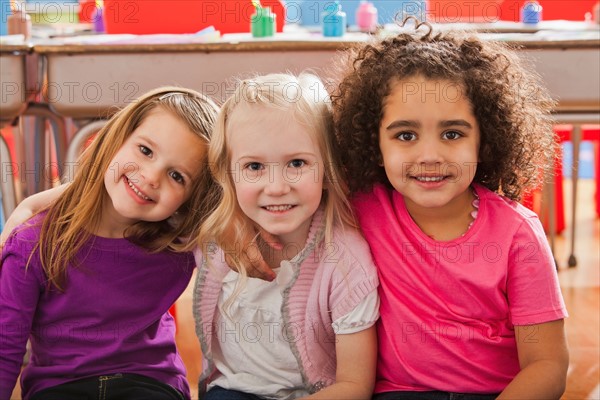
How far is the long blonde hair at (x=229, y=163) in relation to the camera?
4.20ft

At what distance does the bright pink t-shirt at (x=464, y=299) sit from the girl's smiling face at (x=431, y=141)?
80mm

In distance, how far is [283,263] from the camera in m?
1.30

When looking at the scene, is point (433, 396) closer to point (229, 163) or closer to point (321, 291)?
point (321, 291)

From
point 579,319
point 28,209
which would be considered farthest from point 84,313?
point 579,319

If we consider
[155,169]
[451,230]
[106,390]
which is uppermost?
[155,169]

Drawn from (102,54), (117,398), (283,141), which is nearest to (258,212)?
(283,141)

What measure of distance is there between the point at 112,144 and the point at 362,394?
601 millimetres

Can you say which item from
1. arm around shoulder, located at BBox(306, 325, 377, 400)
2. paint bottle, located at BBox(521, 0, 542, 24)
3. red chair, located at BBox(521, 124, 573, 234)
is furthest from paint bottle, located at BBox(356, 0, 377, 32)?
arm around shoulder, located at BBox(306, 325, 377, 400)

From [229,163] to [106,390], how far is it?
0.43 metres

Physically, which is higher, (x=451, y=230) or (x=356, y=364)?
(x=451, y=230)

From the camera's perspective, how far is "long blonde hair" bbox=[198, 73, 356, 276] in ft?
4.20

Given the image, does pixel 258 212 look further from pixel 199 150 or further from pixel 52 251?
pixel 52 251

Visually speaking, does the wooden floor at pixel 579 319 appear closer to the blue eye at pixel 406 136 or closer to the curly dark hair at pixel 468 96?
the curly dark hair at pixel 468 96

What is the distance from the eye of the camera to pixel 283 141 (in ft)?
4.08
